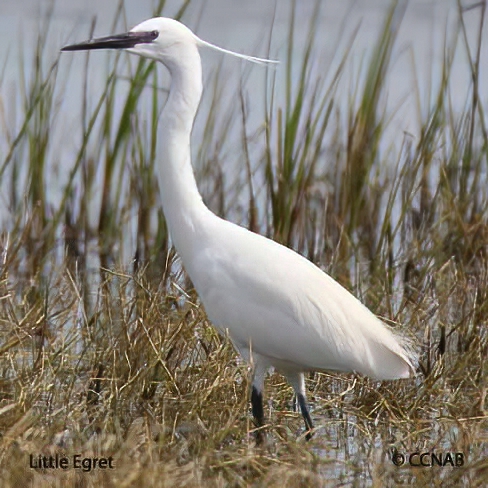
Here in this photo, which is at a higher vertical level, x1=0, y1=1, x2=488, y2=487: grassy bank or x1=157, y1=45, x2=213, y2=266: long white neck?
x1=157, y1=45, x2=213, y2=266: long white neck

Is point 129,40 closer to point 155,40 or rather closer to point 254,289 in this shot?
point 155,40

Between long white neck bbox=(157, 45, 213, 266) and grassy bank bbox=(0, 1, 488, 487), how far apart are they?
9.7 inches

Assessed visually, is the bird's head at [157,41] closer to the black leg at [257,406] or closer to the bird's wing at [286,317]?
the bird's wing at [286,317]

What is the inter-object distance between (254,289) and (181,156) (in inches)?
22.5

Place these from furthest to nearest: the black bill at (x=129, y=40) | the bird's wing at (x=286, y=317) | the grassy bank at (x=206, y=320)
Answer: the black bill at (x=129, y=40) < the bird's wing at (x=286, y=317) < the grassy bank at (x=206, y=320)

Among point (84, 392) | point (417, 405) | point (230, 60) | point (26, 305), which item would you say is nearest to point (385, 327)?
point (417, 405)

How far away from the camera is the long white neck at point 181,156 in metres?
4.59

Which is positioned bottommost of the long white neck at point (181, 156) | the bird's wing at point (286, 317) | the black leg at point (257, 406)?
the black leg at point (257, 406)

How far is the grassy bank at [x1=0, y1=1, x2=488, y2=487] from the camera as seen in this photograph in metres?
3.91

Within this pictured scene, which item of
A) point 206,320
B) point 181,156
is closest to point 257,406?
point 206,320

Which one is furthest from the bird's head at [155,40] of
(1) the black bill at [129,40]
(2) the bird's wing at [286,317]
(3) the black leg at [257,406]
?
(3) the black leg at [257,406]

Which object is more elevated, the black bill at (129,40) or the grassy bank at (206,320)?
the black bill at (129,40)

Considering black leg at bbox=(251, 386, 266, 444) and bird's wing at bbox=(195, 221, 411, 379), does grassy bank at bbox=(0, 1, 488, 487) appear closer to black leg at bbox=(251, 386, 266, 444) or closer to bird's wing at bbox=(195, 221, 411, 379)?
black leg at bbox=(251, 386, 266, 444)

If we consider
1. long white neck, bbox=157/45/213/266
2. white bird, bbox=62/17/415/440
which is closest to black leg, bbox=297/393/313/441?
white bird, bbox=62/17/415/440
